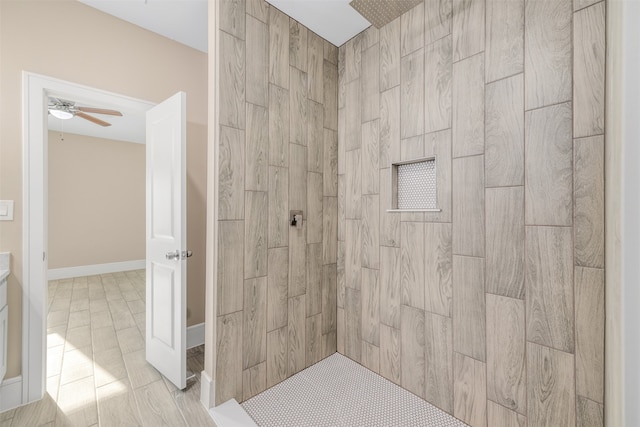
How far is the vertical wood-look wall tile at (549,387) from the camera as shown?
4.17 feet

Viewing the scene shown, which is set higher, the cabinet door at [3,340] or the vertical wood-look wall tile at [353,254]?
the vertical wood-look wall tile at [353,254]

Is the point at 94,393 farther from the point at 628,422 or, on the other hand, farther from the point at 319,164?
the point at 628,422

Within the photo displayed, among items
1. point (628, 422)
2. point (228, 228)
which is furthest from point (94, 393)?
point (628, 422)

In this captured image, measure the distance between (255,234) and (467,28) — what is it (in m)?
1.82

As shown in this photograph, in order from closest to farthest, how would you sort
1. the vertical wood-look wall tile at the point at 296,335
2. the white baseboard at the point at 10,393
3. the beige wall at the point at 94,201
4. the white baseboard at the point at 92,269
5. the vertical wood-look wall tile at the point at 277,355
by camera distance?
the white baseboard at the point at 10,393 < the vertical wood-look wall tile at the point at 277,355 < the vertical wood-look wall tile at the point at 296,335 < the white baseboard at the point at 92,269 < the beige wall at the point at 94,201

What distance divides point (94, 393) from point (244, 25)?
2673 mm

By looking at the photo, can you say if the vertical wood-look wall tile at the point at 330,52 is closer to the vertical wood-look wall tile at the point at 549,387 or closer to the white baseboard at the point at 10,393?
the vertical wood-look wall tile at the point at 549,387

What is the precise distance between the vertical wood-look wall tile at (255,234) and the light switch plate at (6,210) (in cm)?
146

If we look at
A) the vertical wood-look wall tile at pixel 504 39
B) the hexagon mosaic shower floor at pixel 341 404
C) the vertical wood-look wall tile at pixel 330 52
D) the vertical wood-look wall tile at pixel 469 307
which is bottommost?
the hexagon mosaic shower floor at pixel 341 404

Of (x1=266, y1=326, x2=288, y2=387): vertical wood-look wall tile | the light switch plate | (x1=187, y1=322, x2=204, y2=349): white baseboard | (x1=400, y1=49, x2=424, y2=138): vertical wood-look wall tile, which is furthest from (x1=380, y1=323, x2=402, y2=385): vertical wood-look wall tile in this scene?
the light switch plate

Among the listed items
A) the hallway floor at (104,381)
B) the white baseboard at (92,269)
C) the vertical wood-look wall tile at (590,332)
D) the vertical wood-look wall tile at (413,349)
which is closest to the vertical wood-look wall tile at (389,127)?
the vertical wood-look wall tile at (413,349)

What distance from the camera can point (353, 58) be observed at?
226 cm

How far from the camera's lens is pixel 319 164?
2.25m

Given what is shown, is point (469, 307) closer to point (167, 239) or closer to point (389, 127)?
point (389, 127)
